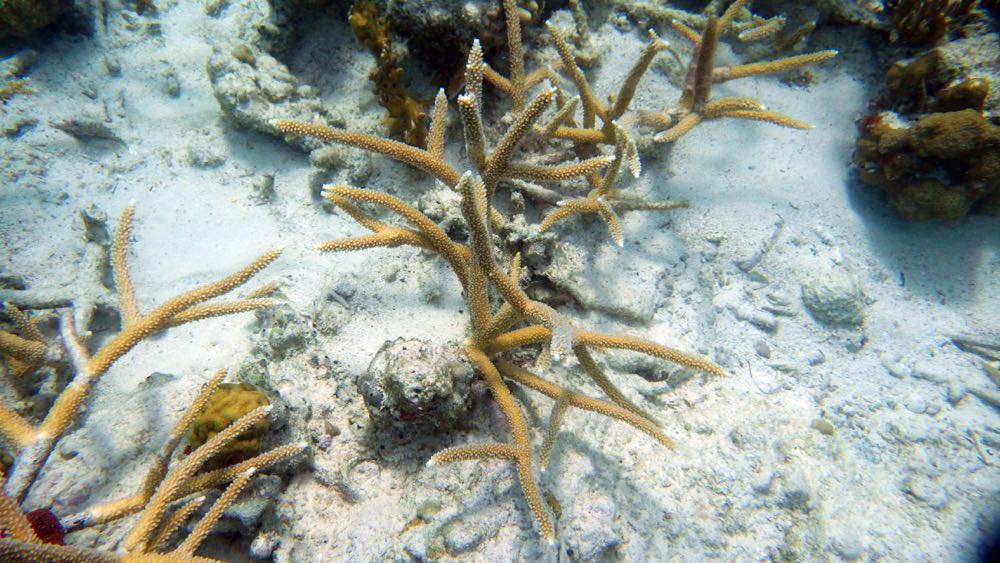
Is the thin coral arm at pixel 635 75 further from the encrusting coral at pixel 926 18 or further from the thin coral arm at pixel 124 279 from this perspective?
the thin coral arm at pixel 124 279

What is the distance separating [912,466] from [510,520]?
3103mm

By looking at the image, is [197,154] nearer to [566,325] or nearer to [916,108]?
[566,325]

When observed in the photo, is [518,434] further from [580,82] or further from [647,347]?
[580,82]

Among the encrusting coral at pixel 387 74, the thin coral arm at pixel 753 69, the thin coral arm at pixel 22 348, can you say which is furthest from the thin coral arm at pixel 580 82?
the thin coral arm at pixel 22 348

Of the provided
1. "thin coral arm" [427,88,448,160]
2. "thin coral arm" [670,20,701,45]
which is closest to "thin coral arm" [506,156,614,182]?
"thin coral arm" [427,88,448,160]

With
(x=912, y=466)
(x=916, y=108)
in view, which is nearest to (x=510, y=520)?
(x=912, y=466)

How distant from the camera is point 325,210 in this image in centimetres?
365

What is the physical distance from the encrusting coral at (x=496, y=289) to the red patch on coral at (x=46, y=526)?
1637mm

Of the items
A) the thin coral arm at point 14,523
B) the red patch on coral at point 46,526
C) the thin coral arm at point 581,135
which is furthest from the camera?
the thin coral arm at point 581,135

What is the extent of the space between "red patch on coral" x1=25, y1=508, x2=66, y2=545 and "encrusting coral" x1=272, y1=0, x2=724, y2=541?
164 cm

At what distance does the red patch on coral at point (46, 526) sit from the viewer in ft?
6.12

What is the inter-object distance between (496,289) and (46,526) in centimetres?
227

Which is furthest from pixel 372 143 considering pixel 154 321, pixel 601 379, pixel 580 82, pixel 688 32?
pixel 688 32

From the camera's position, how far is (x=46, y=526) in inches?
74.1
